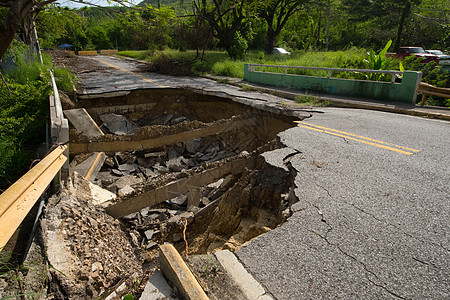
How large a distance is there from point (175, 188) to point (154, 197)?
1.47ft

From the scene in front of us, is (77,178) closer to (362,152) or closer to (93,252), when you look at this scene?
(93,252)

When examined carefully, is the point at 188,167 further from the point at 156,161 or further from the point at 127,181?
the point at 127,181

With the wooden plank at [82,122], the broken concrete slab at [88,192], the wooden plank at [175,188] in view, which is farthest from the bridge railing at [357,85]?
the broken concrete slab at [88,192]

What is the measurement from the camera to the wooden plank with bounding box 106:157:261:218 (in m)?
5.42

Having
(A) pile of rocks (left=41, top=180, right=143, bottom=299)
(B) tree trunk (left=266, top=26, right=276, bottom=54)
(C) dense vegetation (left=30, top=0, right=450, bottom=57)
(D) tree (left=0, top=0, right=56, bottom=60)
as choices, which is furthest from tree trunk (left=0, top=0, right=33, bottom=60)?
(B) tree trunk (left=266, top=26, right=276, bottom=54)

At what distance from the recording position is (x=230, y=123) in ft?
33.9

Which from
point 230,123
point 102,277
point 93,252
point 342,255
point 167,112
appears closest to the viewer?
point 342,255

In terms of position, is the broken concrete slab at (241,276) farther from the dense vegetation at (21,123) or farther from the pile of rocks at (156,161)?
the pile of rocks at (156,161)

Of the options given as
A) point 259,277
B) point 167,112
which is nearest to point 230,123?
point 167,112

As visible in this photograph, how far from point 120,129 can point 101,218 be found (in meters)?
7.62

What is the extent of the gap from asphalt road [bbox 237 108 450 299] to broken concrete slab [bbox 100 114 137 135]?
26.8 feet

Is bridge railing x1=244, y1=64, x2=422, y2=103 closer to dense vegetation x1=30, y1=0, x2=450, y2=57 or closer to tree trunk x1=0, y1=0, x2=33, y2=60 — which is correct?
dense vegetation x1=30, y1=0, x2=450, y2=57

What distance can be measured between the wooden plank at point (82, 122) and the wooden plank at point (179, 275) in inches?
308

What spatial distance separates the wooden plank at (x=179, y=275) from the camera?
245 centimetres
